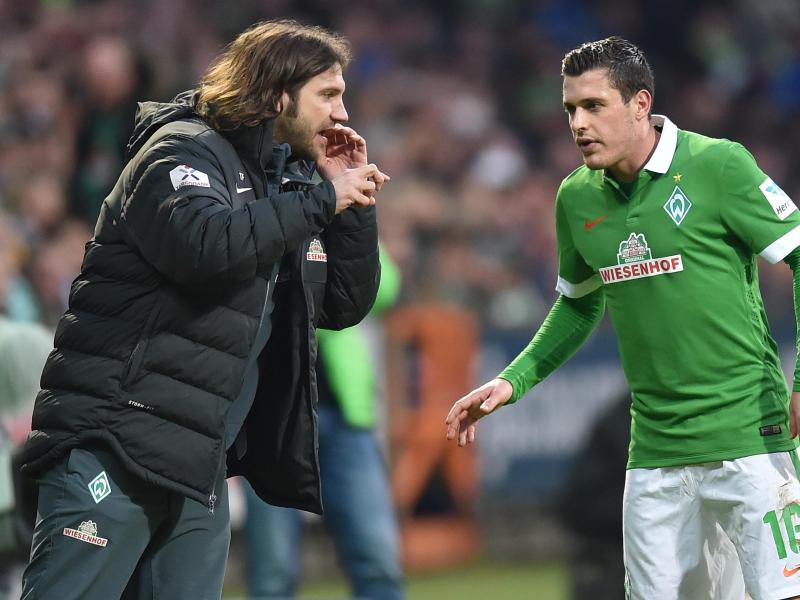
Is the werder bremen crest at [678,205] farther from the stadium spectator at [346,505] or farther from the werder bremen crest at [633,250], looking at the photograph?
the stadium spectator at [346,505]

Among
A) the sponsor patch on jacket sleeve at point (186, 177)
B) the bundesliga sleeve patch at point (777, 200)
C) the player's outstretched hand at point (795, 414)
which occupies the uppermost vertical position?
the sponsor patch on jacket sleeve at point (186, 177)

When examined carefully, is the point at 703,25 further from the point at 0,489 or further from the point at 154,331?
the point at 154,331

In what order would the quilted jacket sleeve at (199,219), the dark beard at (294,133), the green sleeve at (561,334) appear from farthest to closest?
the green sleeve at (561,334) < the dark beard at (294,133) < the quilted jacket sleeve at (199,219)

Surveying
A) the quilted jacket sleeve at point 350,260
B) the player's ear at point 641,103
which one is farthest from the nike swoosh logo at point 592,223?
the quilted jacket sleeve at point 350,260

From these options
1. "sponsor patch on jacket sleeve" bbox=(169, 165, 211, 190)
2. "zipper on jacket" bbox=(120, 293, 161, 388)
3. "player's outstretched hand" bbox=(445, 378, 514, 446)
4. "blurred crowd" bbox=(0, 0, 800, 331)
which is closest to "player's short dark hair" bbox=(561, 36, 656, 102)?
"player's outstretched hand" bbox=(445, 378, 514, 446)

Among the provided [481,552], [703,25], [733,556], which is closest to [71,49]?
[481,552]

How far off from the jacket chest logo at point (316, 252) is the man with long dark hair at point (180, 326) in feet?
0.20

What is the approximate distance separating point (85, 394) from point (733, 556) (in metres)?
2.08

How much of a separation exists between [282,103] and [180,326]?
2.32 ft

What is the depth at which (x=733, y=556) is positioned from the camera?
14.8ft

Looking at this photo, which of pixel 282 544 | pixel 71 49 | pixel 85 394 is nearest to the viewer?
pixel 85 394

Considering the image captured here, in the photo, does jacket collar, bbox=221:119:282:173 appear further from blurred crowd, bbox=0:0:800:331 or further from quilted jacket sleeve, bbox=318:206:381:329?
blurred crowd, bbox=0:0:800:331

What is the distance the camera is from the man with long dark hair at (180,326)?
3734 mm

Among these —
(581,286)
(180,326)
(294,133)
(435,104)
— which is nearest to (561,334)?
(581,286)
